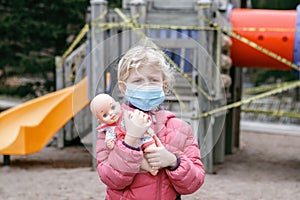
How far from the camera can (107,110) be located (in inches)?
78.5

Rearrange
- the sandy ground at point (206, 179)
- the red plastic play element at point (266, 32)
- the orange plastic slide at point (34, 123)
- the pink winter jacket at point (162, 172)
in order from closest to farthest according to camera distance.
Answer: the pink winter jacket at point (162, 172), the sandy ground at point (206, 179), the orange plastic slide at point (34, 123), the red plastic play element at point (266, 32)

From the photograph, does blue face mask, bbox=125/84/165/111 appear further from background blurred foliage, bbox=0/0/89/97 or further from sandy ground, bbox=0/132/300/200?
background blurred foliage, bbox=0/0/89/97

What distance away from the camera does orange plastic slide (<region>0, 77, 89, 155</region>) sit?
7.23 metres

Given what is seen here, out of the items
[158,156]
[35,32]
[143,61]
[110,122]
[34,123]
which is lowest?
[34,123]

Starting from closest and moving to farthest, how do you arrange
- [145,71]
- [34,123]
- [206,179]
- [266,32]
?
[145,71]
[206,179]
[266,32]
[34,123]

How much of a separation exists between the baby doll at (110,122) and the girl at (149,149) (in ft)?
0.07

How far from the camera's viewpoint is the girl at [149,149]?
191 cm

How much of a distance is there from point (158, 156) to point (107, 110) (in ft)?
0.90

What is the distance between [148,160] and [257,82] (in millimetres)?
18318

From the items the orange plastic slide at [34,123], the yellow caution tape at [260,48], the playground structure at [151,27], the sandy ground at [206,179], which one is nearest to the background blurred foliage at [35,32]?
the sandy ground at [206,179]

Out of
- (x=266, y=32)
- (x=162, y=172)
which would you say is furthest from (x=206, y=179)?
(x=162, y=172)

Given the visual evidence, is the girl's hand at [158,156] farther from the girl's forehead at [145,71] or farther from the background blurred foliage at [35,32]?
the background blurred foliage at [35,32]

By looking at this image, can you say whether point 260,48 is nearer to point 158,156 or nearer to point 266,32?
point 266,32

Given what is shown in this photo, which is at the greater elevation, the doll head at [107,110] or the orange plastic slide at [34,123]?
the doll head at [107,110]
